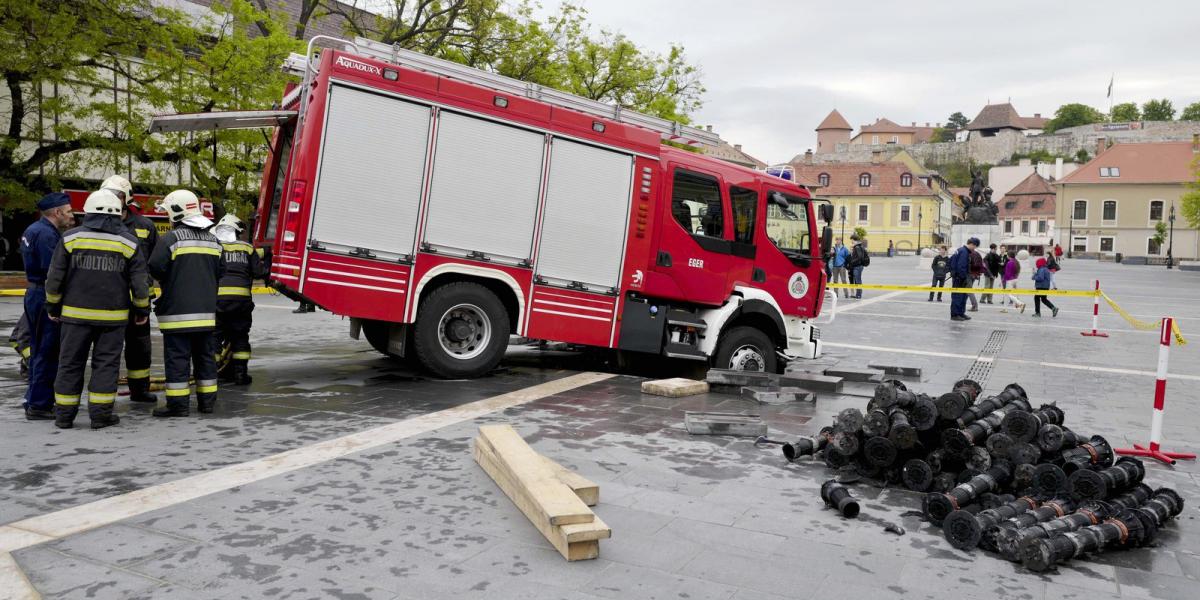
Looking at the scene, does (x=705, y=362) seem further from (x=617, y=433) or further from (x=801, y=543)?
(x=801, y=543)

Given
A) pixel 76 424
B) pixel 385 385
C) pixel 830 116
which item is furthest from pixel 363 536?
pixel 830 116

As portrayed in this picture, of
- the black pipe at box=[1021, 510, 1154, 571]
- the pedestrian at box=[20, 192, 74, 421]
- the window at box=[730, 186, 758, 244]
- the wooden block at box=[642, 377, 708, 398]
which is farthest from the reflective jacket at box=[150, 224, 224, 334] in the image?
the black pipe at box=[1021, 510, 1154, 571]

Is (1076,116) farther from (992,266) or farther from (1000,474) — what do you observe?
(1000,474)

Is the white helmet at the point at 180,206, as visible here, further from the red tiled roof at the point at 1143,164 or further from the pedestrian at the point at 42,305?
the red tiled roof at the point at 1143,164

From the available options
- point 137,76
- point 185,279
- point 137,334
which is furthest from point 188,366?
point 137,76

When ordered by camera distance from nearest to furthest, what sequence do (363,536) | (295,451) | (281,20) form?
(363,536) < (295,451) < (281,20)

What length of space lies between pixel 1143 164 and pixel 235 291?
3831 inches

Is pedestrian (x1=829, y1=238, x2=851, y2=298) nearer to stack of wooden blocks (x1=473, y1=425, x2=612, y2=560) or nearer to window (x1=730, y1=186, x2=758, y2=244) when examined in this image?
window (x1=730, y1=186, x2=758, y2=244)

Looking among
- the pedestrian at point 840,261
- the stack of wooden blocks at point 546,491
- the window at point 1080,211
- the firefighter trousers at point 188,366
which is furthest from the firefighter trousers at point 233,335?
the window at point 1080,211

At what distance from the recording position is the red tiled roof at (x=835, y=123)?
14975cm

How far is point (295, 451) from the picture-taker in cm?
582

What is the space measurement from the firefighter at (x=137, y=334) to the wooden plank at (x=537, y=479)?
3243mm

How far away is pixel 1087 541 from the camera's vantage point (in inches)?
166

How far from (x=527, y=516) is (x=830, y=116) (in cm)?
15578
